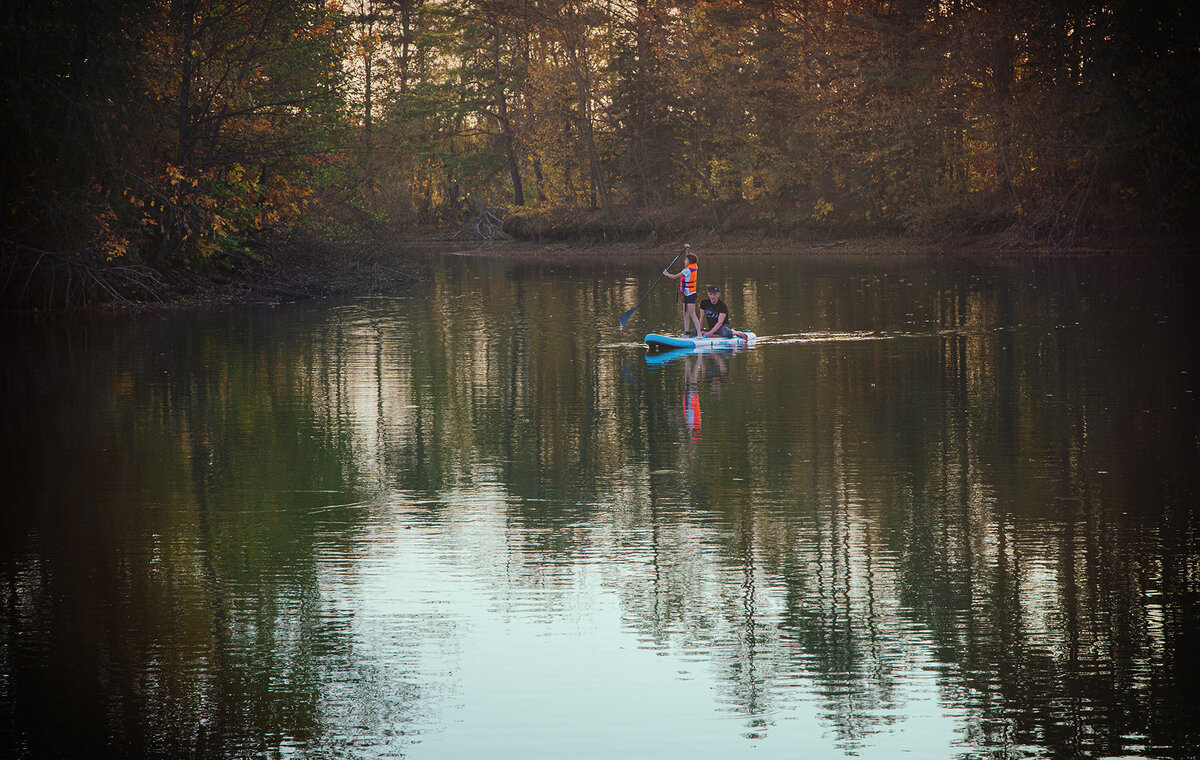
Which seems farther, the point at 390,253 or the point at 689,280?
the point at 390,253

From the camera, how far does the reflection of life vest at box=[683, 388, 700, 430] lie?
13164 millimetres

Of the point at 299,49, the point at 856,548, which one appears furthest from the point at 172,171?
the point at 856,548

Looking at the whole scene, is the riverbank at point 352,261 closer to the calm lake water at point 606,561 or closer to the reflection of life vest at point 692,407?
the calm lake water at point 606,561

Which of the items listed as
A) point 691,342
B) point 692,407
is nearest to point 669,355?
point 691,342

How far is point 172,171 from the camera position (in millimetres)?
26781

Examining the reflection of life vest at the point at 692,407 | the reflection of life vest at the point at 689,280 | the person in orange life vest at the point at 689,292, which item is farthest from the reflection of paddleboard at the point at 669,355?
the reflection of life vest at the point at 692,407

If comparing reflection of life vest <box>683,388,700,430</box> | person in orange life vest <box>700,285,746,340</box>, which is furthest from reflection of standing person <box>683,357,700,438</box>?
person in orange life vest <box>700,285,746,340</box>

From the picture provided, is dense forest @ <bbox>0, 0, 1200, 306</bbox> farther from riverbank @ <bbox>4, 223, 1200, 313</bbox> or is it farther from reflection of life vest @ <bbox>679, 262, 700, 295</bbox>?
reflection of life vest @ <bbox>679, 262, 700, 295</bbox>

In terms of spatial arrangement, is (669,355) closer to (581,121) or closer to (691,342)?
(691,342)

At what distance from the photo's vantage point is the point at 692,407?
14.3 metres

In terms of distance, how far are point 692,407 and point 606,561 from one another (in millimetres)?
6439

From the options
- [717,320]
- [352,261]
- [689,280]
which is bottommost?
[717,320]

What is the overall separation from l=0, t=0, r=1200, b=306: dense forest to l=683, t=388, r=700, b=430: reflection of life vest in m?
15.2

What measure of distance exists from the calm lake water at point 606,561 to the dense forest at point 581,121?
9.76 meters
